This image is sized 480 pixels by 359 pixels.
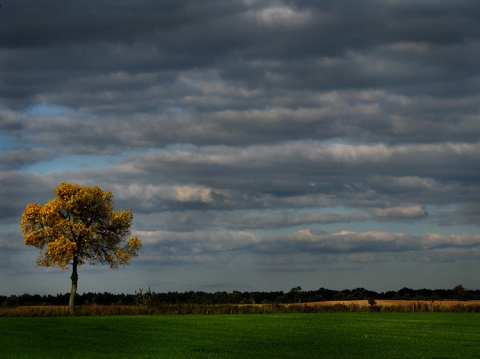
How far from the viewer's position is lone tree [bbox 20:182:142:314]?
273 feet

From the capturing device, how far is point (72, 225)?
83.2 meters

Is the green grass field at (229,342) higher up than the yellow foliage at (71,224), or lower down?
lower down

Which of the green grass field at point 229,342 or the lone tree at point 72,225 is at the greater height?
the lone tree at point 72,225

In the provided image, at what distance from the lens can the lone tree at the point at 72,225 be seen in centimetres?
8325

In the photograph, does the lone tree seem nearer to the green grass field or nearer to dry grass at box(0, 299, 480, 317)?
dry grass at box(0, 299, 480, 317)

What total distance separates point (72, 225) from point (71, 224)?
177 mm

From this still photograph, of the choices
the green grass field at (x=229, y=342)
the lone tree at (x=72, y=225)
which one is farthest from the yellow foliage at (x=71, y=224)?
the green grass field at (x=229, y=342)

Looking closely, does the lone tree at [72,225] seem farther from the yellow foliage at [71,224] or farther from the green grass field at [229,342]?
the green grass field at [229,342]

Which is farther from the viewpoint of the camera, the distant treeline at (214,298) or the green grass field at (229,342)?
the distant treeline at (214,298)

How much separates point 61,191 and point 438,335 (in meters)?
50.9

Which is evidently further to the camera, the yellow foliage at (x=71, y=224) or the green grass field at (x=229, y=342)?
the yellow foliage at (x=71, y=224)

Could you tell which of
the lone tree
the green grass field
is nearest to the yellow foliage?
the lone tree

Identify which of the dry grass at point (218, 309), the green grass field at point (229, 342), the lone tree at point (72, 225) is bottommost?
the green grass field at point (229, 342)

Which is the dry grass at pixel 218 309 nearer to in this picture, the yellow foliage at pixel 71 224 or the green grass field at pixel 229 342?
the yellow foliage at pixel 71 224
